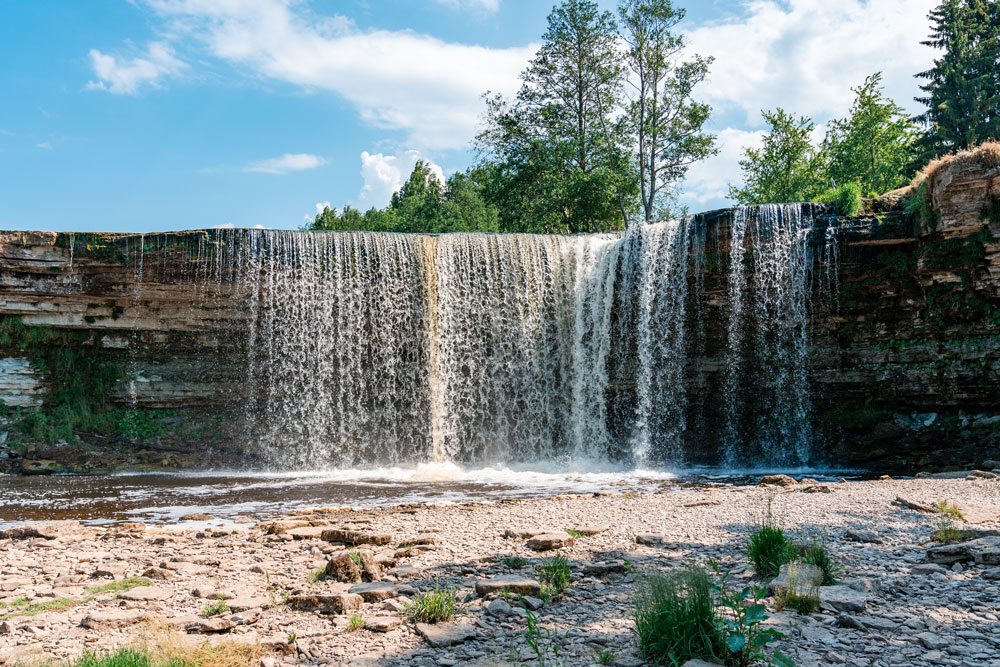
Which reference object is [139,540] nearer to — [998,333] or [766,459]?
[766,459]

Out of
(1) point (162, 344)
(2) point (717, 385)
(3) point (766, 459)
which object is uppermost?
(1) point (162, 344)

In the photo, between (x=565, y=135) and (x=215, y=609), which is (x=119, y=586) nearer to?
(x=215, y=609)

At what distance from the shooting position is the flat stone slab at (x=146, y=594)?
5430 mm

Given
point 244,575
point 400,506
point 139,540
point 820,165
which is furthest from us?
point 820,165

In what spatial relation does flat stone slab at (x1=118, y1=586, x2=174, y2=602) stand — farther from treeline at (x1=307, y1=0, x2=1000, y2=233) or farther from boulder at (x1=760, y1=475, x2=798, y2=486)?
treeline at (x1=307, y1=0, x2=1000, y2=233)

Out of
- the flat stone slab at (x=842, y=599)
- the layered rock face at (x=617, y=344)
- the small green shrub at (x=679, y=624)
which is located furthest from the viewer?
the layered rock face at (x=617, y=344)

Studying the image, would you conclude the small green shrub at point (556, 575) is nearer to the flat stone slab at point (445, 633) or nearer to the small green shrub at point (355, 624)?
the flat stone slab at point (445, 633)

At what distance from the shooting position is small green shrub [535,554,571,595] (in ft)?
16.7

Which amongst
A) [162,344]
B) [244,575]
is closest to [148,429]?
[162,344]

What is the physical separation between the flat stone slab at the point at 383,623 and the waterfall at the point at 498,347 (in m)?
12.9

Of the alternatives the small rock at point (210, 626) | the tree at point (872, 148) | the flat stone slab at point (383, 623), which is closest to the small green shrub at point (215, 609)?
the small rock at point (210, 626)

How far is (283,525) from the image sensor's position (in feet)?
27.6

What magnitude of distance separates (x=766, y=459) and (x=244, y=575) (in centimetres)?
1420

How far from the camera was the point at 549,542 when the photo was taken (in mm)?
6566
